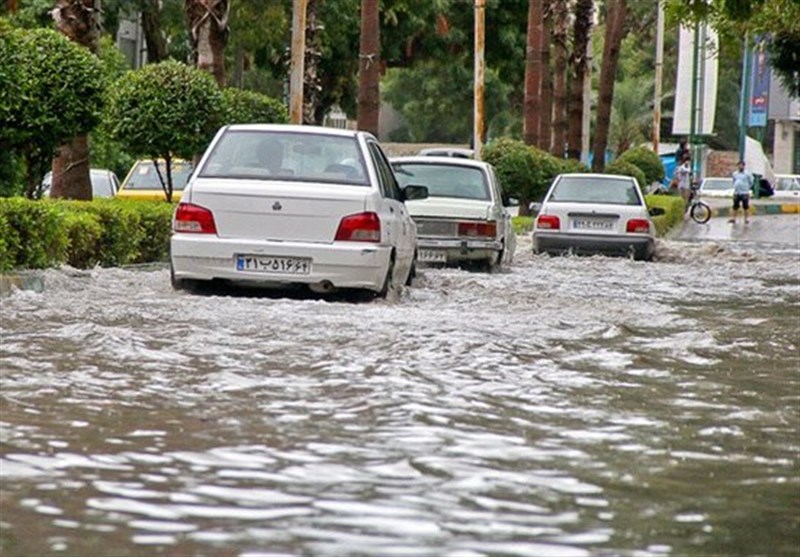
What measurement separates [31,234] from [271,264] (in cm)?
252

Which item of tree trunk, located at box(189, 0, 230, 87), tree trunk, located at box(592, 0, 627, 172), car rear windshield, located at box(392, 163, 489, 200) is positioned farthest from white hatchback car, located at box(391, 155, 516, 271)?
tree trunk, located at box(592, 0, 627, 172)

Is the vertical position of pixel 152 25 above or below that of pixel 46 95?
above

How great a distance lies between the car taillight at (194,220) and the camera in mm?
14656

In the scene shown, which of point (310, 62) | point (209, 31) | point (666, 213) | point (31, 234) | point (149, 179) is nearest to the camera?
point (31, 234)

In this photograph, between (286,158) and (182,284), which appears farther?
(286,158)

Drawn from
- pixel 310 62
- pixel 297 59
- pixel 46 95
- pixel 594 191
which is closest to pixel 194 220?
pixel 46 95

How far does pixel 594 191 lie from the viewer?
27.8 meters

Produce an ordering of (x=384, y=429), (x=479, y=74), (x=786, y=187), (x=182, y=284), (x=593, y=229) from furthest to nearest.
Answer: (x=786, y=187), (x=479, y=74), (x=593, y=229), (x=182, y=284), (x=384, y=429)

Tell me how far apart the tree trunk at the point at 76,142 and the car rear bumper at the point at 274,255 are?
9047 mm

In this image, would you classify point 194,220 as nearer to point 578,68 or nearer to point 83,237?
point 83,237

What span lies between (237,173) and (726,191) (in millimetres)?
67374

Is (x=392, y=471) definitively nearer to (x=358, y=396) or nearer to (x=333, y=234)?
(x=358, y=396)

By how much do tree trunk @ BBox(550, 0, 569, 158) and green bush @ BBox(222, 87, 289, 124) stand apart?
73.7 feet

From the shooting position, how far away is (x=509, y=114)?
88125 millimetres
